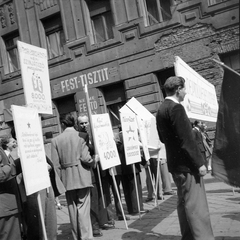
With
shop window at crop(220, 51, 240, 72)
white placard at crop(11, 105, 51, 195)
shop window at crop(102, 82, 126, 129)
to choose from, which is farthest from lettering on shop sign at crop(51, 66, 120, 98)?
white placard at crop(11, 105, 51, 195)

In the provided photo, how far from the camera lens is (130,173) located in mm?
7117

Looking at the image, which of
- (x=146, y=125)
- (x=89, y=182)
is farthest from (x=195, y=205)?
(x=146, y=125)

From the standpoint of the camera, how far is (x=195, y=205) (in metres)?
3.93

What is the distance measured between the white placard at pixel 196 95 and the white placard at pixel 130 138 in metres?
1.43

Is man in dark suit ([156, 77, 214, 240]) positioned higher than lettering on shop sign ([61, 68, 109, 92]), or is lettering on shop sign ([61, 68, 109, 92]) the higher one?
lettering on shop sign ([61, 68, 109, 92])

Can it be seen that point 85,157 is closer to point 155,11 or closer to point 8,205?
point 8,205

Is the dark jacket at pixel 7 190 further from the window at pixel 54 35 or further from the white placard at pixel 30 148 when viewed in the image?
the window at pixel 54 35

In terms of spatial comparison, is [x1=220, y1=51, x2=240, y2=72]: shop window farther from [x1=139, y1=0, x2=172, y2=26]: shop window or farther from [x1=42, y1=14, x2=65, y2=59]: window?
[x1=42, y1=14, x2=65, y2=59]: window

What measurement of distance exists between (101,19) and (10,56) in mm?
5350

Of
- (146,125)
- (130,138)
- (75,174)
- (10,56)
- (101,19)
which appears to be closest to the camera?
(75,174)

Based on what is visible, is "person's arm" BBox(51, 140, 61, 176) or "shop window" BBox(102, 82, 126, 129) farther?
"shop window" BBox(102, 82, 126, 129)

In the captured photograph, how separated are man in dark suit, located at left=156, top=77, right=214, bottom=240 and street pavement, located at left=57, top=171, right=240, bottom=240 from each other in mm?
722

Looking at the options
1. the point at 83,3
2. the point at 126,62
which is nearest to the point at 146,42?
the point at 126,62

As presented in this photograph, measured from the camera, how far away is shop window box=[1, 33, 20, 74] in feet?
59.3
